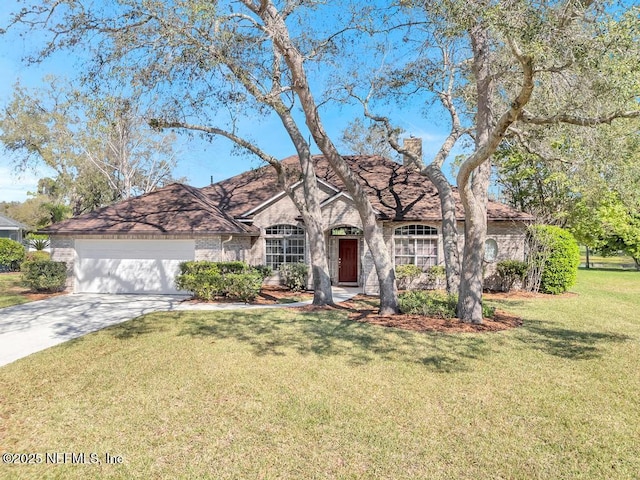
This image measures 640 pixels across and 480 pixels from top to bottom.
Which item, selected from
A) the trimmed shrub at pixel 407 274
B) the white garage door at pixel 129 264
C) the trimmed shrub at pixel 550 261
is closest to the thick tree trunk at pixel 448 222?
the trimmed shrub at pixel 407 274

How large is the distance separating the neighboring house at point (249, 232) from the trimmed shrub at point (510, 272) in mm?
662

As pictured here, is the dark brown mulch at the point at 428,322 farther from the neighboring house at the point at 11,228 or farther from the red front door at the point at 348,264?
the neighboring house at the point at 11,228

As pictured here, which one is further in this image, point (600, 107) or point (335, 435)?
point (600, 107)

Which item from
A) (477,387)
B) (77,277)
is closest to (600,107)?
(477,387)

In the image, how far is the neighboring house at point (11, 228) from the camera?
112ft

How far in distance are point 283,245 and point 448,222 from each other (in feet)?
26.5

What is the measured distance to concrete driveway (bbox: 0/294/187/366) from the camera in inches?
328

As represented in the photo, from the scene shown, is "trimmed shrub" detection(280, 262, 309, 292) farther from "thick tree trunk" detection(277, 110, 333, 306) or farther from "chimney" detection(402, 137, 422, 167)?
"chimney" detection(402, 137, 422, 167)

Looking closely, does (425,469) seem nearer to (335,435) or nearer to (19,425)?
(335,435)

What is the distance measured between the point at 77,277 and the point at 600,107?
18.0 m

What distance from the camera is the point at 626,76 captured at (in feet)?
20.4

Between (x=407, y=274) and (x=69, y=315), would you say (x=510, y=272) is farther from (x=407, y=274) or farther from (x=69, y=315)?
(x=69, y=315)

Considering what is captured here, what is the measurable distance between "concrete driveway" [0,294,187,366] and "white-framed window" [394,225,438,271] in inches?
367

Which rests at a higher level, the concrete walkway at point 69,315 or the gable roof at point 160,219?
the gable roof at point 160,219
